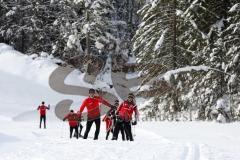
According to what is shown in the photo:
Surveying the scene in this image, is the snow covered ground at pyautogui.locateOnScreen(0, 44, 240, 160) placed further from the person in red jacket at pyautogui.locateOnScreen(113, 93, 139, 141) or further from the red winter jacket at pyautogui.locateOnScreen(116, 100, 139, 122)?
the red winter jacket at pyautogui.locateOnScreen(116, 100, 139, 122)

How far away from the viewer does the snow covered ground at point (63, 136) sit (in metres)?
10.8

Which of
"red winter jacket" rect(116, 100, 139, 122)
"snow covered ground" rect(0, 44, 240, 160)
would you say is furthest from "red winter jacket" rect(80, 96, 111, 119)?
"snow covered ground" rect(0, 44, 240, 160)

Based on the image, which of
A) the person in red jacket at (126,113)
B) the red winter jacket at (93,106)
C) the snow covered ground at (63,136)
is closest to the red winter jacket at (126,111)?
the person in red jacket at (126,113)

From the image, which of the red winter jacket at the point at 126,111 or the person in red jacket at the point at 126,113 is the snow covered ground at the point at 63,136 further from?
the red winter jacket at the point at 126,111

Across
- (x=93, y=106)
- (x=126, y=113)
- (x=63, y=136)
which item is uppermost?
(x=93, y=106)

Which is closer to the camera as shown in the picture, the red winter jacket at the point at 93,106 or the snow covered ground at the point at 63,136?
the snow covered ground at the point at 63,136

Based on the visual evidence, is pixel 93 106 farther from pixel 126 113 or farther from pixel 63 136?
pixel 63 136

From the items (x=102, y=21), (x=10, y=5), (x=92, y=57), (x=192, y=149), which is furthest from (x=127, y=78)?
(x=192, y=149)

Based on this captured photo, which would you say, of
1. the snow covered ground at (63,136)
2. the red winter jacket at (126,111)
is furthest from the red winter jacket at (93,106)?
the snow covered ground at (63,136)

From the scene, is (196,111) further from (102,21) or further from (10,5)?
(10,5)

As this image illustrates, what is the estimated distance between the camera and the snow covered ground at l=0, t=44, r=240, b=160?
35.4 ft

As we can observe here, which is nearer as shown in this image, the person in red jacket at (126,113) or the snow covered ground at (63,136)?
the snow covered ground at (63,136)

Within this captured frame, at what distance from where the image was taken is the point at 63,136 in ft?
68.4

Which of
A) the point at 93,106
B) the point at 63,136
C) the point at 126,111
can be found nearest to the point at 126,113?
the point at 126,111
